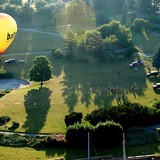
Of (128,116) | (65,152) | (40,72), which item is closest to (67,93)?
(40,72)

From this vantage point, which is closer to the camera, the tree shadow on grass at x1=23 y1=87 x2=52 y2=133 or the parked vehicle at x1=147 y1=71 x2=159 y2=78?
the tree shadow on grass at x1=23 y1=87 x2=52 y2=133

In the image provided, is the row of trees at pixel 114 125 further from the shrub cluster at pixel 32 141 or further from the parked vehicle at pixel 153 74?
the parked vehicle at pixel 153 74

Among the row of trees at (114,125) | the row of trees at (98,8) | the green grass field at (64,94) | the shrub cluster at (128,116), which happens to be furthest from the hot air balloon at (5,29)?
the row of trees at (98,8)

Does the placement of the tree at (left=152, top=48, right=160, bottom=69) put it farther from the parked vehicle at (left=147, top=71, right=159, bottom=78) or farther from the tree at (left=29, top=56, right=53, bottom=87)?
the tree at (left=29, top=56, right=53, bottom=87)

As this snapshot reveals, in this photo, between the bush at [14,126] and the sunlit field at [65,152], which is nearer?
the sunlit field at [65,152]

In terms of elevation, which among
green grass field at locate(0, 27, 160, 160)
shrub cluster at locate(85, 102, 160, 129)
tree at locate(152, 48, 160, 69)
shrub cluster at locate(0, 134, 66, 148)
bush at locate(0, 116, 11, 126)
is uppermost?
tree at locate(152, 48, 160, 69)

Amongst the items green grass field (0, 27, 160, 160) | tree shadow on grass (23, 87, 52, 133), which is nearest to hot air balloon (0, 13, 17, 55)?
tree shadow on grass (23, 87, 52, 133)

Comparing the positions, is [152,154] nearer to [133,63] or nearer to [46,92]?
[46,92]
